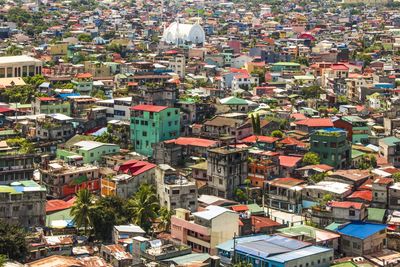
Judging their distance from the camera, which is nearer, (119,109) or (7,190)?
(7,190)

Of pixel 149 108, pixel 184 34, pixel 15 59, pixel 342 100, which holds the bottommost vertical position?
pixel 342 100

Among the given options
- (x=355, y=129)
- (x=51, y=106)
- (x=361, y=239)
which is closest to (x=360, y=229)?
(x=361, y=239)

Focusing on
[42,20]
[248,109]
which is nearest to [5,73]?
[248,109]

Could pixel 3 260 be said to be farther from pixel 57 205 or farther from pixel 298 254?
pixel 298 254

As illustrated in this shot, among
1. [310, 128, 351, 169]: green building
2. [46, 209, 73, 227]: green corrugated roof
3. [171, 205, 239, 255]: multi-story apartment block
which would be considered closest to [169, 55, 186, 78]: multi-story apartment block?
[310, 128, 351, 169]: green building

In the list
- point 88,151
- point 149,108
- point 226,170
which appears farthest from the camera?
point 149,108

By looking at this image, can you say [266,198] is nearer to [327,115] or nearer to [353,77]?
[327,115]
